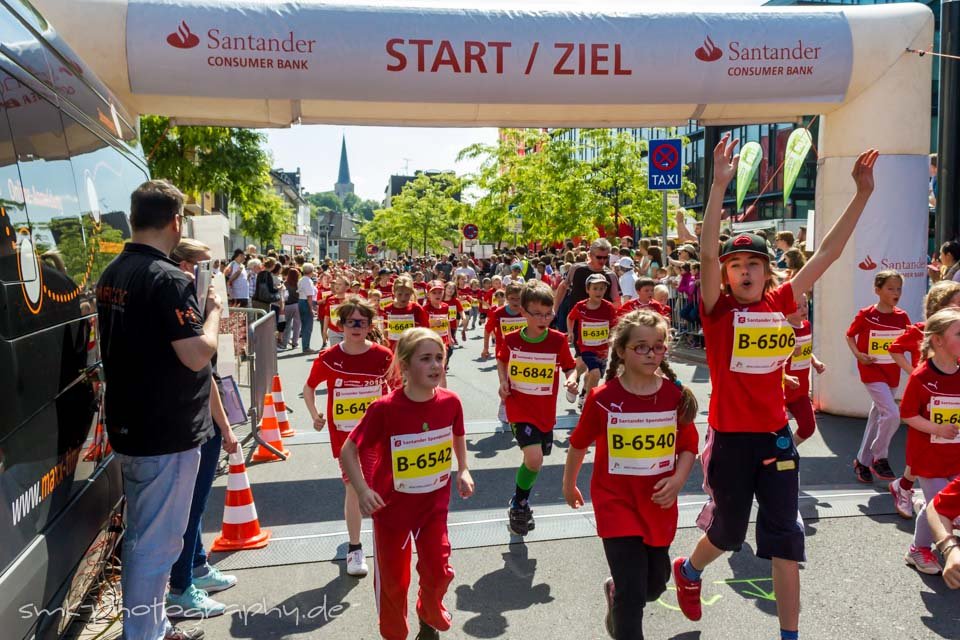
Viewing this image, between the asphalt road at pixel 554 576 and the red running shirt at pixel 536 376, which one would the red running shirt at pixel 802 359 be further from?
the red running shirt at pixel 536 376

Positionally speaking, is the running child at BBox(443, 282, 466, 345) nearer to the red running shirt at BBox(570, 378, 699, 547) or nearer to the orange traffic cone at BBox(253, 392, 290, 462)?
the orange traffic cone at BBox(253, 392, 290, 462)

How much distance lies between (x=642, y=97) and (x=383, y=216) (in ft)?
255

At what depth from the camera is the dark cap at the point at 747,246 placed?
405 centimetres

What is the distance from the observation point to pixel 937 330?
4836 millimetres

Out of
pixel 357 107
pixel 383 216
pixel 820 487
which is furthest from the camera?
pixel 383 216

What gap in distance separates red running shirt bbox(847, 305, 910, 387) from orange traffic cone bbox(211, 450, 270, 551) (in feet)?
16.0

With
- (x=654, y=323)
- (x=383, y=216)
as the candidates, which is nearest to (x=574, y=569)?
(x=654, y=323)

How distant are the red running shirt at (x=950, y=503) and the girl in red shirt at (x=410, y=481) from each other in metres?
2.03

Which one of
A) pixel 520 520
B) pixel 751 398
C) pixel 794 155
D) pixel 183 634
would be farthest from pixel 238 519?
pixel 794 155

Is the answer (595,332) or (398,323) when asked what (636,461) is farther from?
(398,323)

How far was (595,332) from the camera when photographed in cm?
891

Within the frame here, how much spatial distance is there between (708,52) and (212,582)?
6.17 m

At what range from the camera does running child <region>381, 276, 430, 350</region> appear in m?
8.72

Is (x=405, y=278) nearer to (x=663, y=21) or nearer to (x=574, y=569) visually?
(x=663, y=21)
